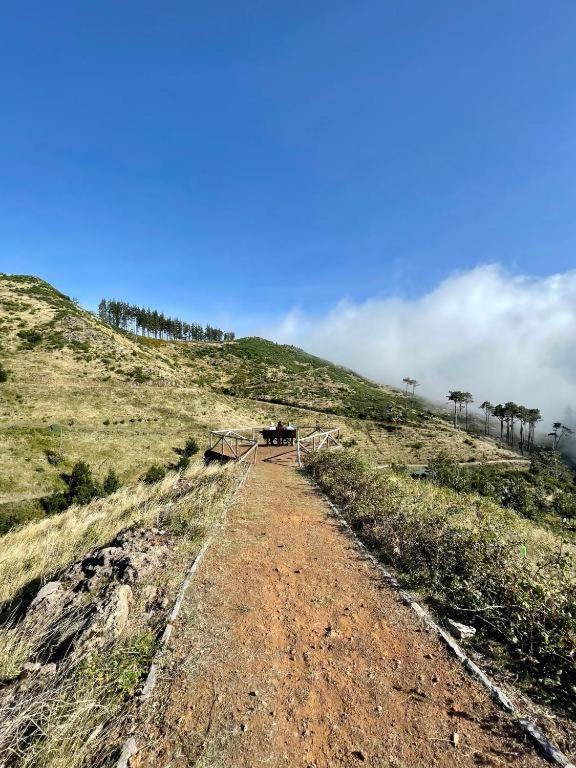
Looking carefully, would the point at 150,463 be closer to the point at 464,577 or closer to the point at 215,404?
the point at 215,404

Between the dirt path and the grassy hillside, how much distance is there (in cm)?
1820

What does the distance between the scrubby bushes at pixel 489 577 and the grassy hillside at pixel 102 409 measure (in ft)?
61.6

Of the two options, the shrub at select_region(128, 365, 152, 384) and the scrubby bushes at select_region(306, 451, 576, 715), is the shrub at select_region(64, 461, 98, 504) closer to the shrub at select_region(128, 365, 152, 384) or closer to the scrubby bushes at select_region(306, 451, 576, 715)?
the scrubby bushes at select_region(306, 451, 576, 715)

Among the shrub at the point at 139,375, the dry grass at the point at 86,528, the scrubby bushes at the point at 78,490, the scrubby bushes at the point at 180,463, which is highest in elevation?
the shrub at the point at 139,375

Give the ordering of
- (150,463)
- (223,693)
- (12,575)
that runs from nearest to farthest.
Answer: (223,693), (12,575), (150,463)

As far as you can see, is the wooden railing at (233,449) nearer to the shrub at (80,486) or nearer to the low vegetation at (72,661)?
the shrub at (80,486)

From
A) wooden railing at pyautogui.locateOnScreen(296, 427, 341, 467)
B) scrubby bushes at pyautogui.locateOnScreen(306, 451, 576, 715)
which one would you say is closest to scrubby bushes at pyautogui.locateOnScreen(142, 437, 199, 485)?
wooden railing at pyautogui.locateOnScreen(296, 427, 341, 467)

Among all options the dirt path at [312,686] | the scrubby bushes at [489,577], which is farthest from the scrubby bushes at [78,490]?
the dirt path at [312,686]

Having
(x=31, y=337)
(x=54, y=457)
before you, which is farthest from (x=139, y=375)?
(x=54, y=457)

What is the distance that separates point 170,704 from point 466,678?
11.0ft

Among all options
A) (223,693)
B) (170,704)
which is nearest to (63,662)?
(170,704)

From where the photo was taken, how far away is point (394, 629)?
5.55 metres

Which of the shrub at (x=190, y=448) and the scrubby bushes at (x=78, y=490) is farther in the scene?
the shrub at (x=190, y=448)

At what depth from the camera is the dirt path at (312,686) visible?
3594mm
